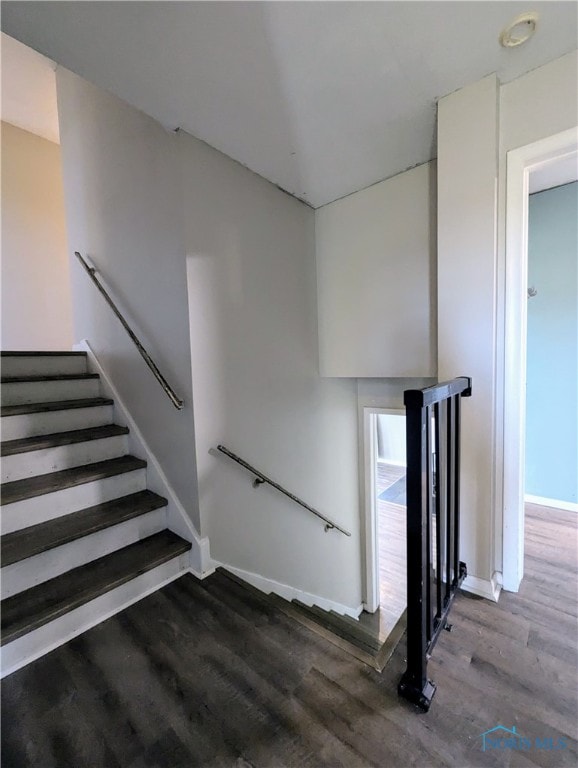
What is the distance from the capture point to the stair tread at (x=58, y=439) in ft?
5.35

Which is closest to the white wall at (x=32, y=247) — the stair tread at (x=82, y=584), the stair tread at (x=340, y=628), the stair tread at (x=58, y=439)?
the stair tread at (x=58, y=439)

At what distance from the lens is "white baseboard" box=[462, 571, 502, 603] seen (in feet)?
4.43

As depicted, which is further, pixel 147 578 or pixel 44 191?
pixel 44 191

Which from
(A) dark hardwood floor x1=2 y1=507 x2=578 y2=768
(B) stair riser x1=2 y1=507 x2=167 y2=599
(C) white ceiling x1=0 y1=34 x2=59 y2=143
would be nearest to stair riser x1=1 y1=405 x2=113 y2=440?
(B) stair riser x1=2 y1=507 x2=167 y2=599

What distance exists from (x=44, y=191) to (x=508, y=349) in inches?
172

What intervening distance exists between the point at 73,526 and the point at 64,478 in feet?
0.93

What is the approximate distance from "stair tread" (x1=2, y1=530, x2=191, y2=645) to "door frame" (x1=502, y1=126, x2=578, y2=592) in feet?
5.23

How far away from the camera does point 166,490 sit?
182 centimetres

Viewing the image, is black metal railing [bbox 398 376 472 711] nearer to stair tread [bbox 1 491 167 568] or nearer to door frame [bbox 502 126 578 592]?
door frame [bbox 502 126 578 592]

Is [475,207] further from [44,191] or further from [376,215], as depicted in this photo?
[44,191]

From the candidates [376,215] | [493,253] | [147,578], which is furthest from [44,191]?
[493,253]

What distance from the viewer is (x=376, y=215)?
6.75 feet

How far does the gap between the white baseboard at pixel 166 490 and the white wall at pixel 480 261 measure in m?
1.33

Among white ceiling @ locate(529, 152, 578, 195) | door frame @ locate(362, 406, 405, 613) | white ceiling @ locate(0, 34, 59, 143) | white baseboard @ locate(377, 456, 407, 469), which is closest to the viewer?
white ceiling @ locate(529, 152, 578, 195)
